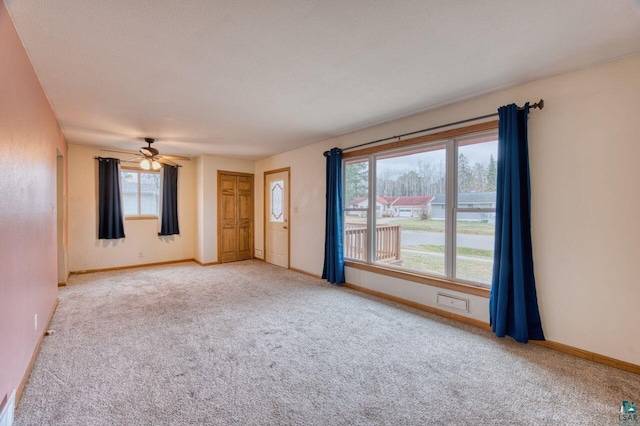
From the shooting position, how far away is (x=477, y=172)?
10.3ft

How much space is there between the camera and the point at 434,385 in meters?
2.05

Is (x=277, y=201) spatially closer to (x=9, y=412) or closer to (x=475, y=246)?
(x=475, y=246)

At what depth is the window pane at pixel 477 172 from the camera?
3023 millimetres

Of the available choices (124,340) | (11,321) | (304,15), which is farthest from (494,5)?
(124,340)

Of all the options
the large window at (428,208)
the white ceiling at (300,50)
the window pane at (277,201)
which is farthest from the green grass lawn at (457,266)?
the window pane at (277,201)

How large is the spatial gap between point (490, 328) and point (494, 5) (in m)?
2.82

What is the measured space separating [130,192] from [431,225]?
228 inches

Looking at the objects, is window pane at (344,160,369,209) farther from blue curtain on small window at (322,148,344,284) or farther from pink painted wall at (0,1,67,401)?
pink painted wall at (0,1,67,401)

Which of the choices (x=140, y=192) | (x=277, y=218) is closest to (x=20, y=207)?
(x=140, y=192)

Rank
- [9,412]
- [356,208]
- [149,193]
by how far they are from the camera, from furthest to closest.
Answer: [149,193] < [356,208] < [9,412]

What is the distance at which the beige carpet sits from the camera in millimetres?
1765

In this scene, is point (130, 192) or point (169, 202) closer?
point (130, 192)

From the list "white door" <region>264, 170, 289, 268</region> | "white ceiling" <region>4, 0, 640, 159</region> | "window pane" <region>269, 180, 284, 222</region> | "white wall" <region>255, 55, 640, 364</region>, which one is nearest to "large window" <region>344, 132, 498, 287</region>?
"white wall" <region>255, 55, 640, 364</region>

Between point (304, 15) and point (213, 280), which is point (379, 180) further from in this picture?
point (213, 280)
